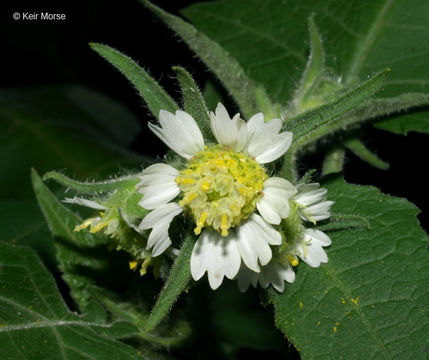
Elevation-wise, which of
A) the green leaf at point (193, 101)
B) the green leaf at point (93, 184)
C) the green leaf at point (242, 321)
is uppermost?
the green leaf at point (193, 101)

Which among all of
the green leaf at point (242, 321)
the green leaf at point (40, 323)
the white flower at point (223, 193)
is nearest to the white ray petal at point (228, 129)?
the white flower at point (223, 193)

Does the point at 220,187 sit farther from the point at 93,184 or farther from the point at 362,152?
the point at 362,152

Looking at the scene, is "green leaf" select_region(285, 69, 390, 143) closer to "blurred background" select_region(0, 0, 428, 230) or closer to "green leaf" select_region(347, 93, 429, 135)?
"green leaf" select_region(347, 93, 429, 135)

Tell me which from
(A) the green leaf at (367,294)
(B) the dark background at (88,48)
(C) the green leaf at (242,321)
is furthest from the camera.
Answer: (B) the dark background at (88,48)

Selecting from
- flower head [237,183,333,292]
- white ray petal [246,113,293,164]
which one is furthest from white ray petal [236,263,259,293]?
white ray petal [246,113,293,164]

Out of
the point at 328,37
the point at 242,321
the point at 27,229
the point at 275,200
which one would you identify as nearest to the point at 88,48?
the point at 27,229

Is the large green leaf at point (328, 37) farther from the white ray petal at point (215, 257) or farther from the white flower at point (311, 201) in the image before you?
the white ray petal at point (215, 257)

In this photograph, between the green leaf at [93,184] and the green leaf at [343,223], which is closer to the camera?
the green leaf at [93,184]
